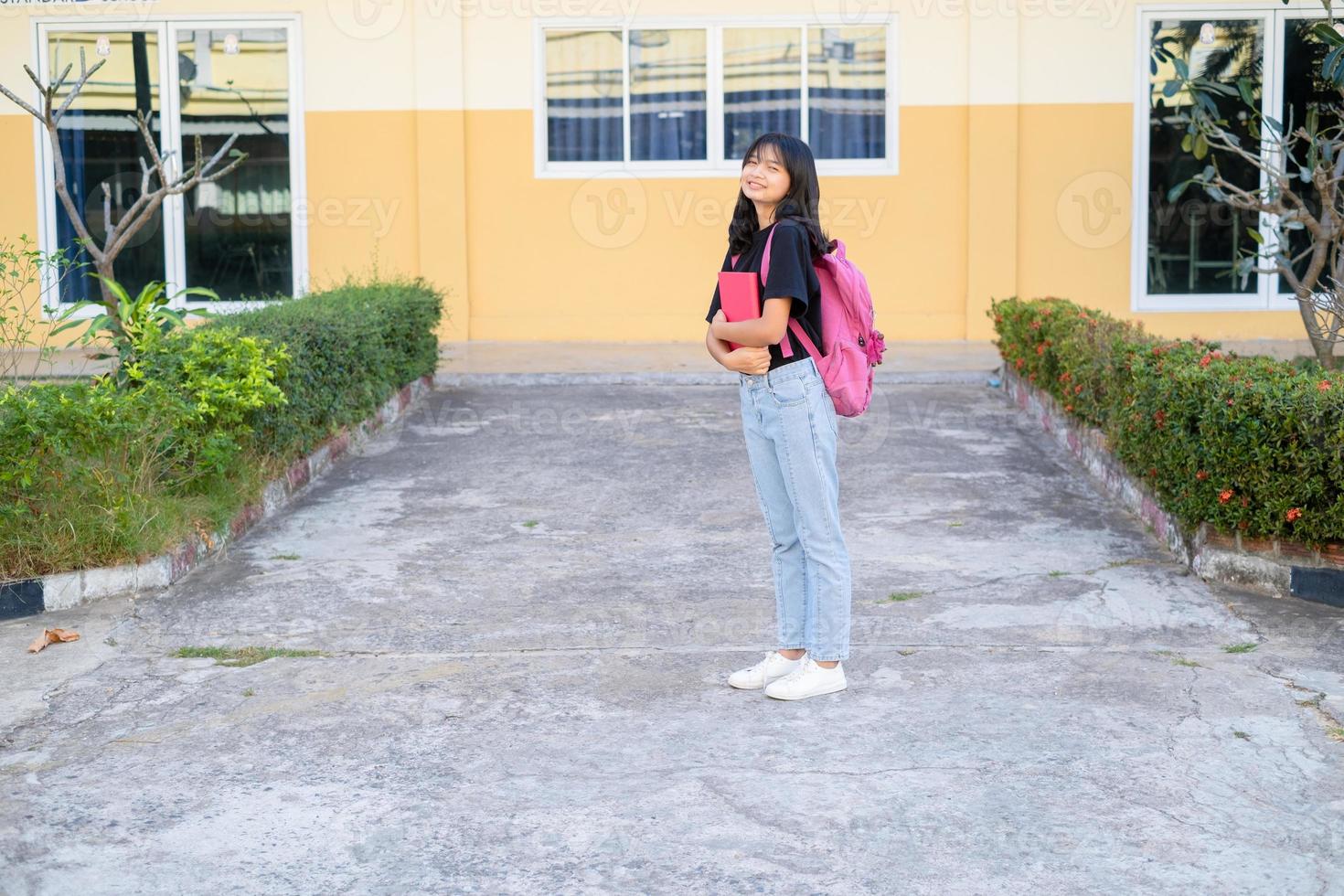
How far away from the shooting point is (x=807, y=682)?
482 cm

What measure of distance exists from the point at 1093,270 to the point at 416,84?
5.72 meters

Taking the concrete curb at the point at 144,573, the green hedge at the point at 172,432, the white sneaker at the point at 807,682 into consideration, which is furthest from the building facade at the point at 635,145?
the white sneaker at the point at 807,682

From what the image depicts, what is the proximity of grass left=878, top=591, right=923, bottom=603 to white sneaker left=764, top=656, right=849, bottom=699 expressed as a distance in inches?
43.7

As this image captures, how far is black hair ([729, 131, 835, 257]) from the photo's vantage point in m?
4.70

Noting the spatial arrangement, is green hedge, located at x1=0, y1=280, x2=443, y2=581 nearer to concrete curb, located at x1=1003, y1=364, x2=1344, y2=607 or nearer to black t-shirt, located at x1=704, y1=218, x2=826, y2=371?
black t-shirt, located at x1=704, y1=218, x2=826, y2=371

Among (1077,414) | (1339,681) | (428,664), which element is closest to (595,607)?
(428,664)

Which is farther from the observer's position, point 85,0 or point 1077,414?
point 85,0

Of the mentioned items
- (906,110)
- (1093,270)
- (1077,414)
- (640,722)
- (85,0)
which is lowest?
(640,722)

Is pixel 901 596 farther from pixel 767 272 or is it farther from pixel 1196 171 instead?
pixel 1196 171

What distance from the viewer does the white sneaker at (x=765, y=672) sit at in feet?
16.2

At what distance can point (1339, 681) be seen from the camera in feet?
16.3

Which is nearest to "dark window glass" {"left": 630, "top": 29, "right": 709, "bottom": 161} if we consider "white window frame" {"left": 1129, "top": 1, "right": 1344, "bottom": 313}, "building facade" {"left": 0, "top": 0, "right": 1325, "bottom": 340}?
"building facade" {"left": 0, "top": 0, "right": 1325, "bottom": 340}

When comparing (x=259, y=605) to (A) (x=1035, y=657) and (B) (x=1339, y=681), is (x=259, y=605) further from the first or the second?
(B) (x=1339, y=681)

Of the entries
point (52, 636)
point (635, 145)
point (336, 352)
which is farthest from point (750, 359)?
point (635, 145)
